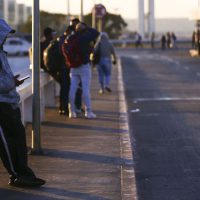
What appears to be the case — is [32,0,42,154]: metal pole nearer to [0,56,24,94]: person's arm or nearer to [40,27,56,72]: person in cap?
[0,56,24,94]: person's arm

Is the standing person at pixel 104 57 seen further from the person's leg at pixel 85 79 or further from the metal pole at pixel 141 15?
the metal pole at pixel 141 15

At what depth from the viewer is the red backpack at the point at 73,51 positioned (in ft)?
44.3

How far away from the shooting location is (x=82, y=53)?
13516 millimetres

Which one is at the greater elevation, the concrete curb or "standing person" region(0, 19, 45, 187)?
"standing person" region(0, 19, 45, 187)

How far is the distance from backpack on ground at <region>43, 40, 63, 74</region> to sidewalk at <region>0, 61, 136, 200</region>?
987 millimetres

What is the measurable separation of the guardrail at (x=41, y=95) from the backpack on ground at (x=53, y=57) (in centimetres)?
27

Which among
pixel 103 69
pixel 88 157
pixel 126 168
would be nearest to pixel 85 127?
pixel 88 157

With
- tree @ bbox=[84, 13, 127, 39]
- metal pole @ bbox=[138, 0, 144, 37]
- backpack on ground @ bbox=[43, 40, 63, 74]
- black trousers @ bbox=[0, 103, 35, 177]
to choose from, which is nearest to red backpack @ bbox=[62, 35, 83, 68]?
backpack on ground @ bbox=[43, 40, 63, 74]

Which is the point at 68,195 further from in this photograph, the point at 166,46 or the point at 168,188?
the point at 166,46

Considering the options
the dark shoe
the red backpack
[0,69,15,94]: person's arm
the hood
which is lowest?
the dark shoe

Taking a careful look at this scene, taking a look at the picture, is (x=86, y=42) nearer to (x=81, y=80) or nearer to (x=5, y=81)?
(x=81, y=80)

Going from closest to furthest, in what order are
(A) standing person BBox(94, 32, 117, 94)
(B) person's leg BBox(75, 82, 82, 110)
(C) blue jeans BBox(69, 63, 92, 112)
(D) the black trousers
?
(D) the black trousers
(C) blue jeans BBox(69, 63, 92, 112)
(B) person's leg BBox(75, 82, 82, 110)
(A) standing person BBox(94, 32, 117, 94)

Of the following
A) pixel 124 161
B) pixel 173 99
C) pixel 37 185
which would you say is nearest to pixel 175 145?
pixel 124 161

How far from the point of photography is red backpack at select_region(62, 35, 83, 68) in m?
13.5
